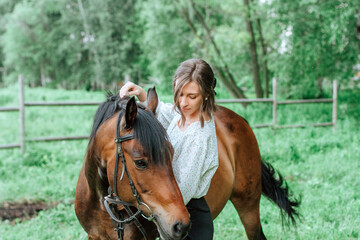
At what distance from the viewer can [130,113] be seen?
1483mm

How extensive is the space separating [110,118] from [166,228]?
676mm

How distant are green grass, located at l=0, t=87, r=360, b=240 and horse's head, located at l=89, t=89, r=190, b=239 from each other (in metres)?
1.53

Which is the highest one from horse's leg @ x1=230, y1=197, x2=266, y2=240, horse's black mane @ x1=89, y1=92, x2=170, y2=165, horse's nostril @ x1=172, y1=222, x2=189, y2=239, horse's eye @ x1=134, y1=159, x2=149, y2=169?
horse's black mane @ x1=89, y1=92, x2=170, y2=165

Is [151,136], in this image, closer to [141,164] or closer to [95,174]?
[141,164]

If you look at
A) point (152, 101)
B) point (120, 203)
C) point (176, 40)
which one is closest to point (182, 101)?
point (152, 101)

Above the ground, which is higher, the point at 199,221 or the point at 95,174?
the point at 95,174

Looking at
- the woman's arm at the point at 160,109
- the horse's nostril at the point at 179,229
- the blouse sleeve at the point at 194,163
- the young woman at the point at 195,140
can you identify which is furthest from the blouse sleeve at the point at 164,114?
the horse's nostril at the point at 179,229

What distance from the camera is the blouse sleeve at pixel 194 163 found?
1.51 m

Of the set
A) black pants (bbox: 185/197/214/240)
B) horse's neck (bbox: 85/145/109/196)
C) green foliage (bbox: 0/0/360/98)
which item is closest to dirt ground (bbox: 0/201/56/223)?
green foliage (bbox: 0/0/360/98)

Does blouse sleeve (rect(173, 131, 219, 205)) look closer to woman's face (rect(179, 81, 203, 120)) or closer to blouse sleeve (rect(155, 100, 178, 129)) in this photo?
woman's face (rect(179, 81, 203, 120))

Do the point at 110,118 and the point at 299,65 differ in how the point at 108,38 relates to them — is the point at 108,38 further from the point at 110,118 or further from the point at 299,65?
the point at 110,118

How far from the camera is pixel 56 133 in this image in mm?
8922

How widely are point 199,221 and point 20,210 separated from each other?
10.7ft

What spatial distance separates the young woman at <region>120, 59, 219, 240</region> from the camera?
4.98 ft
